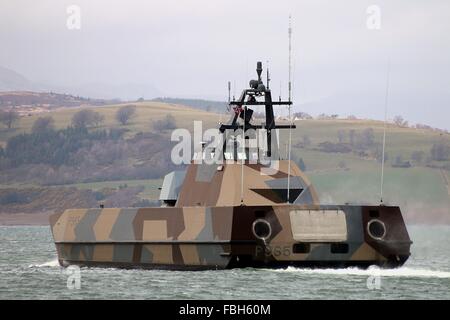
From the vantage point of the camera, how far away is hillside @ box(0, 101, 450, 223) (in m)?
124

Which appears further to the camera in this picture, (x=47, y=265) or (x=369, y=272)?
(x=47, y=265)

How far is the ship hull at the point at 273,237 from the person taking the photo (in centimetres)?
4856

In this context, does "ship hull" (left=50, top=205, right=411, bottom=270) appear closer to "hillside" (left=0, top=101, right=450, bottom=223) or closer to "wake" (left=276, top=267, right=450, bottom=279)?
"wake" (left=276, top=267, right=450, bottom=279)

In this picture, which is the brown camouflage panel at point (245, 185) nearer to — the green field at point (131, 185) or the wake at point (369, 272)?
the wake at point (369, 272)

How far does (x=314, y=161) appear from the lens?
150 meters

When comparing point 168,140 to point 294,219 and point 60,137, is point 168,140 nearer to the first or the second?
point 60,137

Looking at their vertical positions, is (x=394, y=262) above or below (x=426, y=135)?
above

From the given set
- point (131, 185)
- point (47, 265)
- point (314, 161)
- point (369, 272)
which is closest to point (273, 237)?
point (369, 272)

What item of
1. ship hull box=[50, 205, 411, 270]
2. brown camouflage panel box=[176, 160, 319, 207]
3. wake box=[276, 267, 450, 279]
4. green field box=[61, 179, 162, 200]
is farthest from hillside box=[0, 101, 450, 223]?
ship hull box=[50, 205, 411, 270]

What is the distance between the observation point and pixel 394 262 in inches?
1960

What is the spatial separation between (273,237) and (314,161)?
10126 cm

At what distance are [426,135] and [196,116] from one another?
25.6 m

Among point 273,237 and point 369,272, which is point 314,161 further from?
point 273,237
